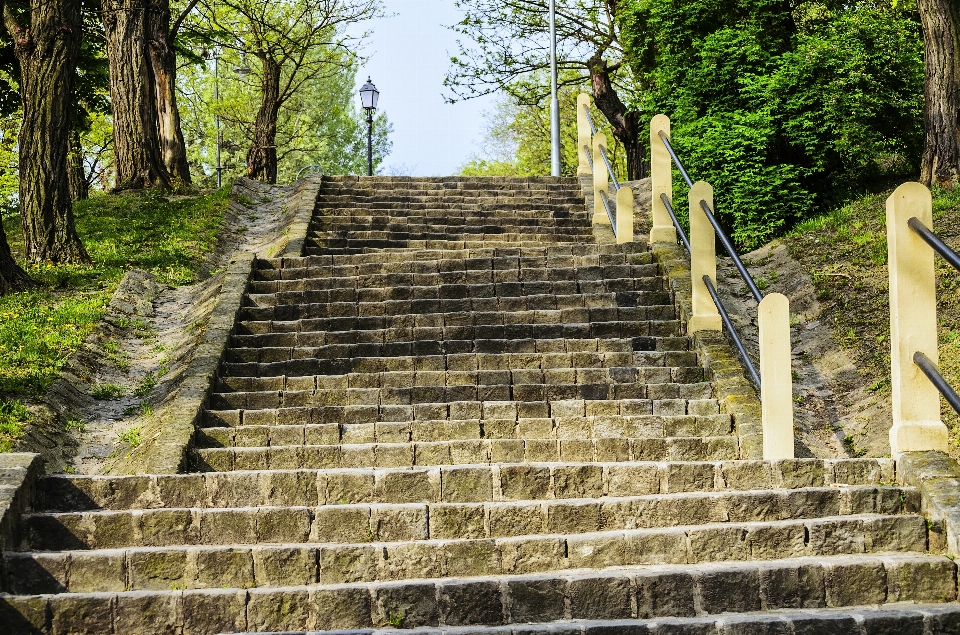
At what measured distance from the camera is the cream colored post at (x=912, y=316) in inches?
222

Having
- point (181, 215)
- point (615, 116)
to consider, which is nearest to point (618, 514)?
point (181, 215)

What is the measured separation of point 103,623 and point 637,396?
4586 mm

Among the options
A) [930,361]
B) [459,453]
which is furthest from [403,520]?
[930,361]

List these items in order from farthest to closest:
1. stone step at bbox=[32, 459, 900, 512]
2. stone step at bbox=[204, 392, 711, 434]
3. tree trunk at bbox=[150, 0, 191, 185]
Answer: tree trunk at bbox=[150, 0, 191, 185] → stone step at bbox=[204, 392, 711, 434] → stone step at bbox=[32, 459, 900, 512]

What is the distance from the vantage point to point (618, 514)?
542 centimetres

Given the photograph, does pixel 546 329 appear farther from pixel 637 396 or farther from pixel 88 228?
pixel 88 228

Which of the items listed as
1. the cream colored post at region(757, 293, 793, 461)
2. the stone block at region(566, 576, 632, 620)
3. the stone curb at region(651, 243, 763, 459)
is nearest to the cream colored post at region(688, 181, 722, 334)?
the stone curb at region(651, 243, 763, 459)

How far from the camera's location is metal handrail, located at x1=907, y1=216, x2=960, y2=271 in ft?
16.8

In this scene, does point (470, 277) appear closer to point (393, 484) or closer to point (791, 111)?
point (393, 484)

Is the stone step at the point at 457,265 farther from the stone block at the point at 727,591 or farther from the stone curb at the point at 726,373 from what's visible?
the stone block at the point at 727,591

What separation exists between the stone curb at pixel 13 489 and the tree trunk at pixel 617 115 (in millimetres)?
18246

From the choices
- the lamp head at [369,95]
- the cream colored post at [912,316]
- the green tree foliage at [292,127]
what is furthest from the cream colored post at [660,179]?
the green tree foliage at [292,127]

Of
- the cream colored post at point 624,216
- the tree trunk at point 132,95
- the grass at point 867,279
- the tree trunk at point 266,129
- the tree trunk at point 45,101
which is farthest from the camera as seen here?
the tree trunk at point 266,129

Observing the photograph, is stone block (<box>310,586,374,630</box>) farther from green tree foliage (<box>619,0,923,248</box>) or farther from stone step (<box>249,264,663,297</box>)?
green tree foliage (<box>619,0,923,248</box>)
